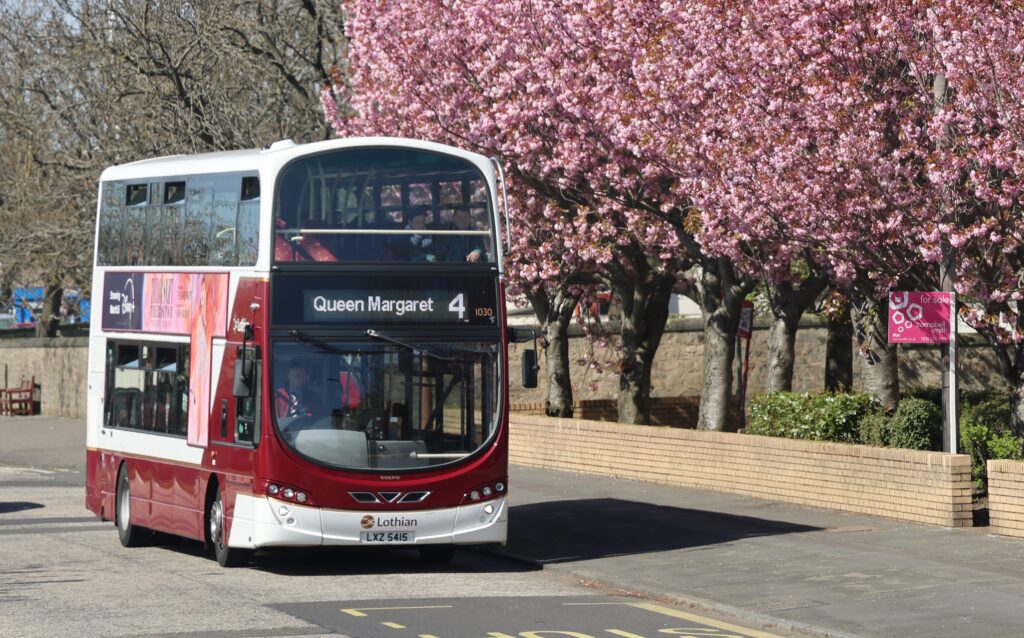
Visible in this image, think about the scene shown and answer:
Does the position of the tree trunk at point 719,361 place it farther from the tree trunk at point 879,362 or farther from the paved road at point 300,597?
the paved road at point 300,597

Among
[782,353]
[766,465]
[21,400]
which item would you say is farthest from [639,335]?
[21,400]

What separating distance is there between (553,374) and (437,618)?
1861 cm

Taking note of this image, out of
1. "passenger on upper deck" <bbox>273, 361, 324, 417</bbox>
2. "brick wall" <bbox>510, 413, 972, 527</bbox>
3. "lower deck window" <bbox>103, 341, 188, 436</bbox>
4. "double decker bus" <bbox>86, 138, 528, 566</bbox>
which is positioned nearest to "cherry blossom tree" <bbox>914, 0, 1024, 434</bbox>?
"brick wall" <bbox>510, 413, 972, 527</bbox>

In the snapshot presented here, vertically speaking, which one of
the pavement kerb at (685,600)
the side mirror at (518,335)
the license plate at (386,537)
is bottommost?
the pavement kerb at (685,600)

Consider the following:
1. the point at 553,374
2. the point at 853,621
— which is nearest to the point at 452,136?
the point at 553,374

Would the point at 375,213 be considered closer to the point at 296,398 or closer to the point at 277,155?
the point at 277,155

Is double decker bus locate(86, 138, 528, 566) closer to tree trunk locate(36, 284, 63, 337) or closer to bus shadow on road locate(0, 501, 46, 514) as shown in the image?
bus shadow on road locate(0, 501, 46, 514)

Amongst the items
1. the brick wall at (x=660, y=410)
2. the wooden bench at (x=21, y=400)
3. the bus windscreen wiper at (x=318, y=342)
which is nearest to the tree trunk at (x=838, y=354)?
the brick wall at (x=660, y=410)

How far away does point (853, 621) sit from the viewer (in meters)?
12.3

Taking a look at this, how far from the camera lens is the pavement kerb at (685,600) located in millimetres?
12141

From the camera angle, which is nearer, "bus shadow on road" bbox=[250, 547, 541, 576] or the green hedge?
"bus shadow on road" bbox=[250, 547, 541, 576]

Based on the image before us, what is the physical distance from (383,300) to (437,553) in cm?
307

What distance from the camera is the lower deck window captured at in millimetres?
17156

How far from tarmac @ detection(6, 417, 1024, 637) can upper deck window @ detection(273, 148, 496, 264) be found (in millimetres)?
3299
